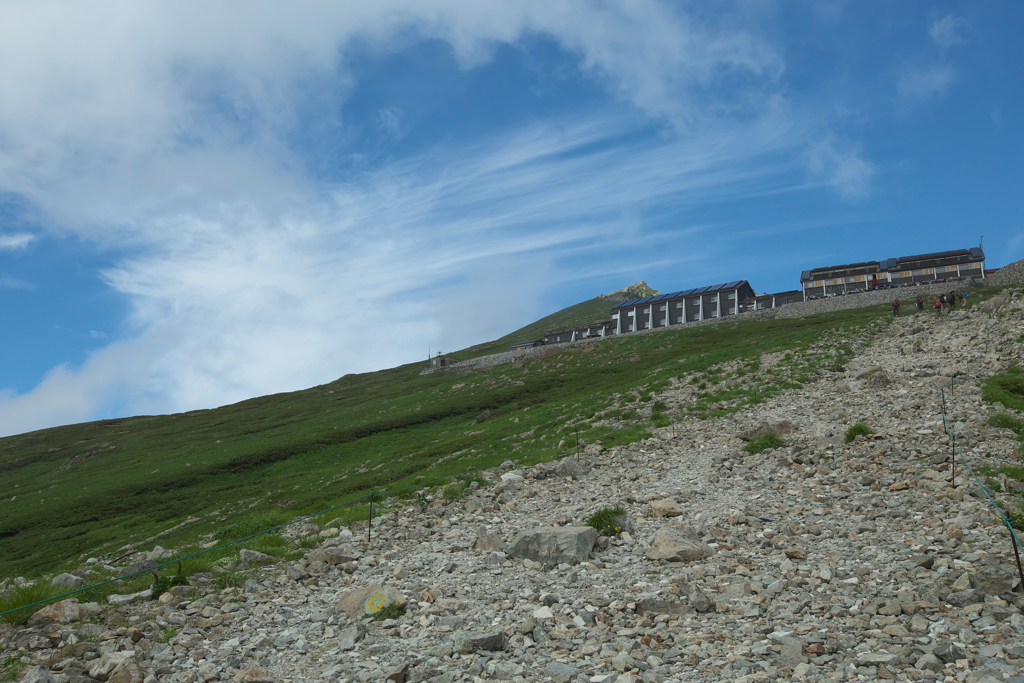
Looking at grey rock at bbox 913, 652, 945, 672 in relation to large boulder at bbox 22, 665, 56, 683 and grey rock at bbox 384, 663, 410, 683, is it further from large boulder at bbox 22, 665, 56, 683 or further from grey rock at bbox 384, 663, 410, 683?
large boulder at bbox 22, 665, 56, 683

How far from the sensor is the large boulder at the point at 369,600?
14383 millimetres

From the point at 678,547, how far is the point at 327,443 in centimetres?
6112

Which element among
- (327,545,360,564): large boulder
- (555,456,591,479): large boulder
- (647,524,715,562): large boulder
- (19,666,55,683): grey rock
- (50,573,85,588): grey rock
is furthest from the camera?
(555,456,591,479): large boulder

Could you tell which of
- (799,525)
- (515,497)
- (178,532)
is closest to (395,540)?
(515,497)

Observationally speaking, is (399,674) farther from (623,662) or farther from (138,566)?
(138,566)

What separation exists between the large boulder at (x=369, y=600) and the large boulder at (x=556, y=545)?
13.5ft

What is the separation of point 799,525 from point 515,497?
1149 cm

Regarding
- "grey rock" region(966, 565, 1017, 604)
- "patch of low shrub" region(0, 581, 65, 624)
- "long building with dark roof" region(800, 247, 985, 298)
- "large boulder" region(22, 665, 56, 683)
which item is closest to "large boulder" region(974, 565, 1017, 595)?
"grey rock" region(966, 565, 1017, 604)

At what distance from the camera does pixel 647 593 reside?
13.7 metres

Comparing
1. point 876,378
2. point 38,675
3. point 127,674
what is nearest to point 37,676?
point 38,675

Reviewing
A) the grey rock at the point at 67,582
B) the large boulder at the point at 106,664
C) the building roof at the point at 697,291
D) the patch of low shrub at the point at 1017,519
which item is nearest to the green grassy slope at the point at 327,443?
the grey rock at the point at 67,582

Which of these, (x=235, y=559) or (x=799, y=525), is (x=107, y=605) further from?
(x=799, y=525)

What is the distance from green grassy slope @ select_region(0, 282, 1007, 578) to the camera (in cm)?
4234

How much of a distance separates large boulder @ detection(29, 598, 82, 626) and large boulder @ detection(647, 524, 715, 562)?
14.3 m
